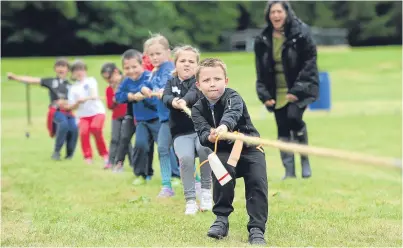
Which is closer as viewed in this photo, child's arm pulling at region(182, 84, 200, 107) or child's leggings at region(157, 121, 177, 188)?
child's arm pulling at region(182, 84, 200, 107)

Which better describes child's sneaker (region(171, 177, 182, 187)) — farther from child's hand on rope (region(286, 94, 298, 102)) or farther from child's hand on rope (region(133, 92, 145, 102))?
child's hand on rope (region(286, 94, 298, 102))

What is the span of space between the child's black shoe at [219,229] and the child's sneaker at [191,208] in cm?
108

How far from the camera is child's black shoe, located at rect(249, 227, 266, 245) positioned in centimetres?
600

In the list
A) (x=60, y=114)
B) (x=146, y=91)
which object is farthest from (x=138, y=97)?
(x=60, y=114)

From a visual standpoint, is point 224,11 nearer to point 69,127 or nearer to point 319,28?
point 319,28

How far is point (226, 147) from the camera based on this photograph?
6.39 metres

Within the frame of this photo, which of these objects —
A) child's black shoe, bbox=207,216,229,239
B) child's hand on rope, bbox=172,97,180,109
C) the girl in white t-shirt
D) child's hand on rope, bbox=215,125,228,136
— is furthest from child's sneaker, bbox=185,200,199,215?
the girl in white t-shirt

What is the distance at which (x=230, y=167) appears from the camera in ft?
20.6

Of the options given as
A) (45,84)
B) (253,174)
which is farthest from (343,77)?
(253,174)

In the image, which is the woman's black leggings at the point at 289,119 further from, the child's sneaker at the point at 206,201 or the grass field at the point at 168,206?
the child's sneaker at the point at 206,201

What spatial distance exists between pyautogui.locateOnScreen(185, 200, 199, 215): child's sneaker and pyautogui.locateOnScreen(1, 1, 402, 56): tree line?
137ft

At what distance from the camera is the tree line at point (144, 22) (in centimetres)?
5222

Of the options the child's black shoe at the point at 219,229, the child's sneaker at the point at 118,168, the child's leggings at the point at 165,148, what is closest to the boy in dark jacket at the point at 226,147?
the child's black shoe at the point at 219,229

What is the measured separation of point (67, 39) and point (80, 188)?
46037mm
